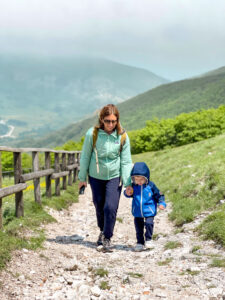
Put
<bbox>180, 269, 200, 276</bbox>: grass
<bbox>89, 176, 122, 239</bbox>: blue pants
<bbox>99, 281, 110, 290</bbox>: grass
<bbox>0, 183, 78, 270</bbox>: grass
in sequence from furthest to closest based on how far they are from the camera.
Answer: <bbox>89, 176, 122, 239</bbox>: blue pants
<bbox>0, 183, 78, 270</bbox>: grass
<bbox>180, 269, 200, 276</bbox>: grass
<bbox>99, 281, 110, 290</bbox>: grass

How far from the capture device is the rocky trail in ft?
13.0

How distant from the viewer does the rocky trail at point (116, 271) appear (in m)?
3.97

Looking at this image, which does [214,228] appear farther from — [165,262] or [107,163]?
[107,163]

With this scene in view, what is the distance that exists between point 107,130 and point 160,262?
8.30ft

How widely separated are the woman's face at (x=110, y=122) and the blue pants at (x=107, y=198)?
101 centimetres

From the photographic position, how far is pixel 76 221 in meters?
9.34

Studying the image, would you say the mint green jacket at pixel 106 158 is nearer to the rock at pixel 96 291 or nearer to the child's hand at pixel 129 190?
the child's hand at pixel 129 190

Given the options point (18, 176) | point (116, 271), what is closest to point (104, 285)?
point (116, 271)

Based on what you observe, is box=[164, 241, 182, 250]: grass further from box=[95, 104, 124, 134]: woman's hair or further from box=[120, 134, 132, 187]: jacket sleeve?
box=[95, 104, 124, 134]: woman's hair

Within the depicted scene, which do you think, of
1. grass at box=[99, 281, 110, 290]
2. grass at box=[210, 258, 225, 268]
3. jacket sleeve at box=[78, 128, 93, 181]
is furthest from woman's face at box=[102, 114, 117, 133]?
grass at box=[210, 258, 225, 268]

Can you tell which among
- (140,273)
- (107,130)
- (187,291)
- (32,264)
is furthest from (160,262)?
(107,130)

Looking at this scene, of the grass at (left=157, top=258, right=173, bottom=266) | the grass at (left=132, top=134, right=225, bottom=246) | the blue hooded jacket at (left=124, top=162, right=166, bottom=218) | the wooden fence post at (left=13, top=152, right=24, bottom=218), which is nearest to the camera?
the grass at (left=157, top=258, right=173, bottom=266)

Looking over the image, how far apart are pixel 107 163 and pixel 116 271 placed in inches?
80.9

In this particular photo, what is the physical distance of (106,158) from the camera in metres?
6.11
